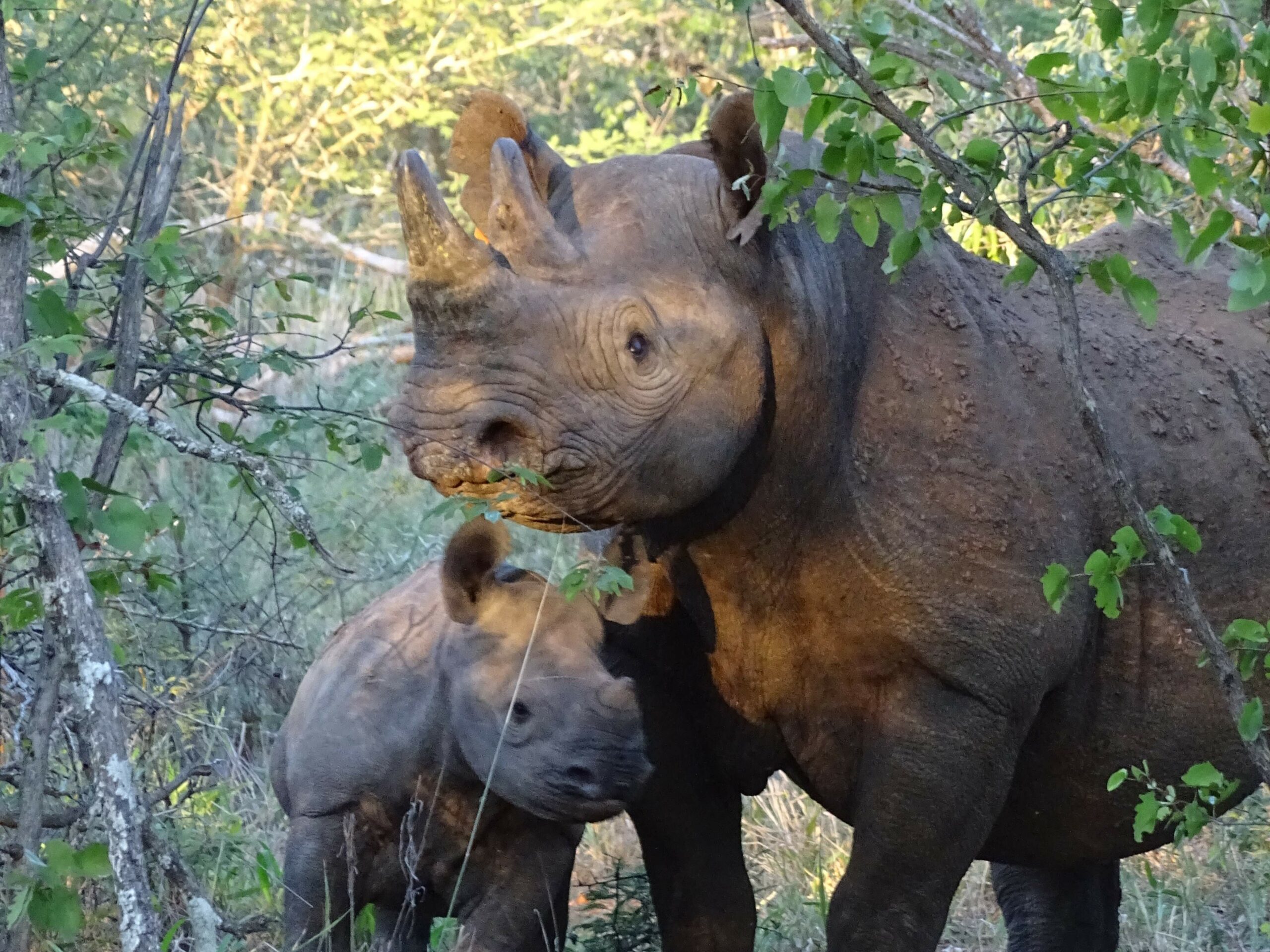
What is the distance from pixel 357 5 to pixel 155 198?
1086 centimetres

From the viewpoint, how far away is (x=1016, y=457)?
402cm

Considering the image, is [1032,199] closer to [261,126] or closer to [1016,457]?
[1016,457]

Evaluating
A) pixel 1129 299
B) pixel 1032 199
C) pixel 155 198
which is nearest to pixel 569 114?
pixel 1032 199

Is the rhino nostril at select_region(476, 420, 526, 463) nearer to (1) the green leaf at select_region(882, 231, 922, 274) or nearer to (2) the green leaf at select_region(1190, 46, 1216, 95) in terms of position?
(1) the green leaf at select_region(882, 231, 922, 274)

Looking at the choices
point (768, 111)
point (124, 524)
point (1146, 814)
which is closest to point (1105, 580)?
point (1146, 814)

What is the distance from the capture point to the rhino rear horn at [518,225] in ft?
11.4

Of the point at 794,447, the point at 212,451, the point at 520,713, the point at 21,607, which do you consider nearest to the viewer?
the point at 212,451

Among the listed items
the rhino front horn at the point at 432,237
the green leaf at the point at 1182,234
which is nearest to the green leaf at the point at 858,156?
the green leaf at the point at 1182,234

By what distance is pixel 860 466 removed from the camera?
3.98 meters

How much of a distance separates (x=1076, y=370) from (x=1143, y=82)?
0.58 m

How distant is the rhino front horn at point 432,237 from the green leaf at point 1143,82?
1149 millimetres

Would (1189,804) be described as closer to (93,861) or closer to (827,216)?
(827,216)

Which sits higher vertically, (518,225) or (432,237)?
(518,225)

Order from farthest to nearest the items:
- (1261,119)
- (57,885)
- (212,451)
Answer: (57,885)
(212,451)
(1261,119)
